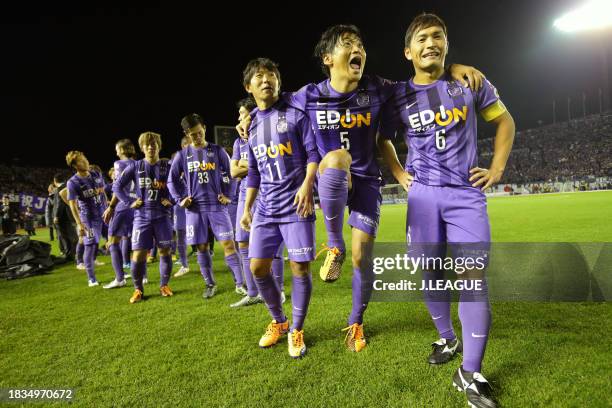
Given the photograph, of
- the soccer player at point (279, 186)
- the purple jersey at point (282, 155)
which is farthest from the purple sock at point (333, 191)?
the purple jersey at point (282, 155)

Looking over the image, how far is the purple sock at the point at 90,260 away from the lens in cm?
636

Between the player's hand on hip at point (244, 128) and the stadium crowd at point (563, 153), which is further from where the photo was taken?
the stadium crowd at point (563, 153)

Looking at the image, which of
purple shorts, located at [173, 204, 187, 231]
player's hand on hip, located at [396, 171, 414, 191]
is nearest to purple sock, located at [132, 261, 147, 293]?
purple shorts, located at [173, 204, 187, 231]

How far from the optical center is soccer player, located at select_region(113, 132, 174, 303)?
5.04 m

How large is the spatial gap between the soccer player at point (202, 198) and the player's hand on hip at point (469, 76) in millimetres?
3532

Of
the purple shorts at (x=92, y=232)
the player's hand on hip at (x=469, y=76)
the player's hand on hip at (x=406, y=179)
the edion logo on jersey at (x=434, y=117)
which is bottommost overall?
the purple shorts at (x=92, y=232)

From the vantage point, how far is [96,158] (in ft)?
131

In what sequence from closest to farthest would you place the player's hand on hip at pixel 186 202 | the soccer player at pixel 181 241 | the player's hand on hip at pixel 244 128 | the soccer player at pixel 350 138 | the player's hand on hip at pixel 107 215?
the soccer player at pixel 350 138 < the player's hand on hip at pixel 244 128 < the player's hand on hip at pixel 186 202 < the player's hand on hip at pixel 107 215 < the soccer player at pixel 181 241

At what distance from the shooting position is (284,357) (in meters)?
2.89

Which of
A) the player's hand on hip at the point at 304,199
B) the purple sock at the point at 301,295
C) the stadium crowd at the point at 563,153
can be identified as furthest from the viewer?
the stadium crowd at the point at 563,153

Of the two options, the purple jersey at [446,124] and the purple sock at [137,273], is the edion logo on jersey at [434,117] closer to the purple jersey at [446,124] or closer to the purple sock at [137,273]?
the purple jersey at [446,124]

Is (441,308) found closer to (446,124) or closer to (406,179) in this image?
(406,179)

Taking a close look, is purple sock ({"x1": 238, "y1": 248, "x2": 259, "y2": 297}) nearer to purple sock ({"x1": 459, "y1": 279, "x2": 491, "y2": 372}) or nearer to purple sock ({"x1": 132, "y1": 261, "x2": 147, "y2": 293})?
purple sock ({"x1": 132, "y1": 261, "x2": 147, "y2": 293})

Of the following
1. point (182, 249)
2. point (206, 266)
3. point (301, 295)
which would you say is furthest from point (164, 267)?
point (301, 295)
